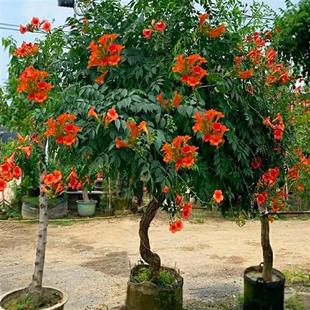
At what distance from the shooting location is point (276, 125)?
90.0 inches

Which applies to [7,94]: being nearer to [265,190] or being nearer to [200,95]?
[200,95]

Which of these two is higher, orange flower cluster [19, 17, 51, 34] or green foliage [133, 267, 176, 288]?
orange flower cluster [19, 17, 51, 34]

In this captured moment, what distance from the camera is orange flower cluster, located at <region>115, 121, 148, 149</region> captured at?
67.6 inches

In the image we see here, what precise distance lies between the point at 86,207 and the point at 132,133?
515 cm

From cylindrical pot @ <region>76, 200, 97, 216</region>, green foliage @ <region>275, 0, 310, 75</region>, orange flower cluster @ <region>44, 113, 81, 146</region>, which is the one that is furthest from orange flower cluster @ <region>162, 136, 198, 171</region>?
cylindrical pot @ <region>76, 200, 97, 216</region>

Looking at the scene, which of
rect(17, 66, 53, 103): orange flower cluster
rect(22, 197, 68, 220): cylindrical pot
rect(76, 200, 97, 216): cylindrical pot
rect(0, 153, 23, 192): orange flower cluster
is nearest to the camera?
rect(17, 66, 53, 103): orange flower cluster

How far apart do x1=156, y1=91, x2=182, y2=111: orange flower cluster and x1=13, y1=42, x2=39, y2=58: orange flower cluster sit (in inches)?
28.2

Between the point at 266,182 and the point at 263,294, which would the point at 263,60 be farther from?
the point at 263,294

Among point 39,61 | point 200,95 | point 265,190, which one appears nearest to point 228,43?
point 200,95

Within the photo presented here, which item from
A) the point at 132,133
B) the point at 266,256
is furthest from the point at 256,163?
the point at 132,133

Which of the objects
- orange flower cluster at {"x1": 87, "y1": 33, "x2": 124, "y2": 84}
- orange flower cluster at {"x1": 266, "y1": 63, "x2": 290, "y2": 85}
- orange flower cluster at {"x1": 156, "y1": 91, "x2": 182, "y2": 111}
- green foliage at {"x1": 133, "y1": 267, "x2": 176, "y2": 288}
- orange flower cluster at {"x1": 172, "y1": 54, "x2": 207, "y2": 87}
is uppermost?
orange flower cluster at {"x1": 266, "y1": 63, "x2": 290, "y2": 85}

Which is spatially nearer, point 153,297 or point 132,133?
point 132,133

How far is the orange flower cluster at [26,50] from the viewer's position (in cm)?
218

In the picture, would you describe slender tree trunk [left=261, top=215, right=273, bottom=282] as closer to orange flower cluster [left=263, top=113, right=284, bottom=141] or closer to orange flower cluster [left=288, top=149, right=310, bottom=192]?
orange flower cluster [left=288, top=149, right=310, bottom=192]
